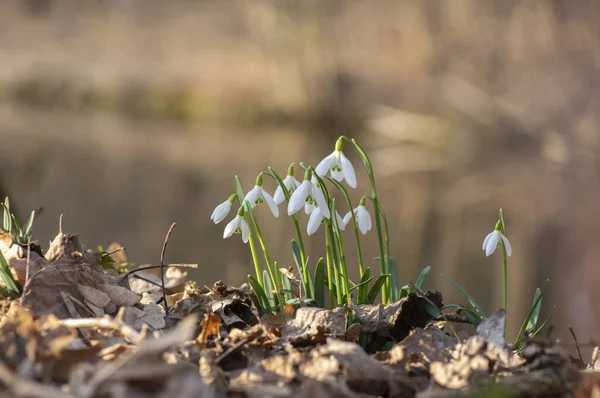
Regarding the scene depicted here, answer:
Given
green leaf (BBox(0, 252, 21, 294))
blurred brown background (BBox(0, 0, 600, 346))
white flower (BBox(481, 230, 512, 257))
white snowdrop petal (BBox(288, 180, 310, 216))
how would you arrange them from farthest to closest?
blurred brown background (BBox(0, 0, 600, 346)), white flower (BBox(481, 230, 512, 257)), white snowdrop petal (BBox(288, 180, 310, 216)), green leaf (BBox(0, 252, 21, 294))

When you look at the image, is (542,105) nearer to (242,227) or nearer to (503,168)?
(503,168)

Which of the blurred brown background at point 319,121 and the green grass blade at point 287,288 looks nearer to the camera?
the green grass blade at point 287,288

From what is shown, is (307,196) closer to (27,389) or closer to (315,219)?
(315,219)

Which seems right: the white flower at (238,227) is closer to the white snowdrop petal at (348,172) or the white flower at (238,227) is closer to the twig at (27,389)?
the white snowdrop petal at (348,172)

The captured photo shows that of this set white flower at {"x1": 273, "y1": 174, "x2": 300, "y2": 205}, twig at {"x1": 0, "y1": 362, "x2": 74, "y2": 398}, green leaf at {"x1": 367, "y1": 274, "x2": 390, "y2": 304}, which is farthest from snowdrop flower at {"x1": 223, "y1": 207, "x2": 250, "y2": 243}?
twig at {"x1": 0, "y1": 362, "x2": 74, "y2": 398}

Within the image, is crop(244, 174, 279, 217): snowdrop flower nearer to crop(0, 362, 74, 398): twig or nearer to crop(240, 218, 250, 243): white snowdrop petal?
crop(240, 218, 250, 243): white snowdrop petal

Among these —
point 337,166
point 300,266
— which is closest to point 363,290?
point 300,266

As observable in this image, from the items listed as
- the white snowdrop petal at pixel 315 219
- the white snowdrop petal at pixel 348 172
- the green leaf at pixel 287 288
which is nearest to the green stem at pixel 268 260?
the green leaf at pixel 287 288
